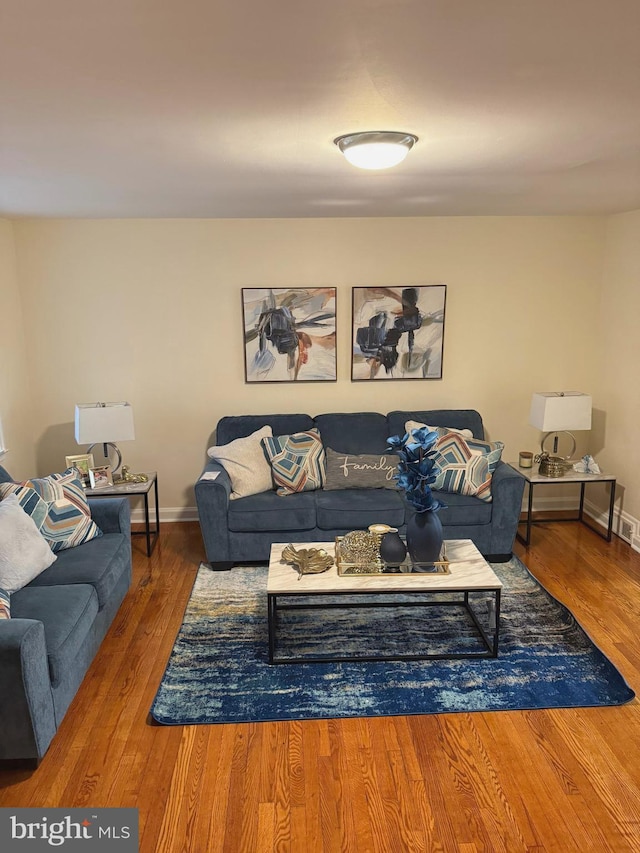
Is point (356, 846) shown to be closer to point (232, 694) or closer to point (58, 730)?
point (232, 694)

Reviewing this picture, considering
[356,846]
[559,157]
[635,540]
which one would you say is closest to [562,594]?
[635,540]

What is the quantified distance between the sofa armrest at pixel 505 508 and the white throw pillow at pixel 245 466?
1.60 meters

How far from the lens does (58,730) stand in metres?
2.88

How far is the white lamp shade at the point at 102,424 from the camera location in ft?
15.3

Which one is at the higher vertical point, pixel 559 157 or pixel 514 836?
pixel 559 157

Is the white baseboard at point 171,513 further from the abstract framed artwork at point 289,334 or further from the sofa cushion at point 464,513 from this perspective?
the sofa cushion at point 464,513

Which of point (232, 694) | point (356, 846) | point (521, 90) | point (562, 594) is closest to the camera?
point (521, 90)

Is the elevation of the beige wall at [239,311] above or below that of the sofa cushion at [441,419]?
above

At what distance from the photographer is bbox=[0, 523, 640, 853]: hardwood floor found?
2312 millimetres

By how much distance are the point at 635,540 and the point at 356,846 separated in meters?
3.44

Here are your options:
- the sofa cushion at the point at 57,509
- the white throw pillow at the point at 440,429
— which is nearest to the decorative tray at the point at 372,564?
the white throw pillow at the point at 440,429

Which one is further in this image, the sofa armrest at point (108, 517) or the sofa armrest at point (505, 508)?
the sofa armrest at point (505, 508)

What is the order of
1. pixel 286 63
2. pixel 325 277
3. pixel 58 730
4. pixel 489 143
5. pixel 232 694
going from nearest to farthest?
pixel 286 63 < pixel 489 143 < pixel 58 730 < pixel 232 694 < pixel 325 277

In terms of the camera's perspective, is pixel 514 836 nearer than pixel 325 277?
Yes
